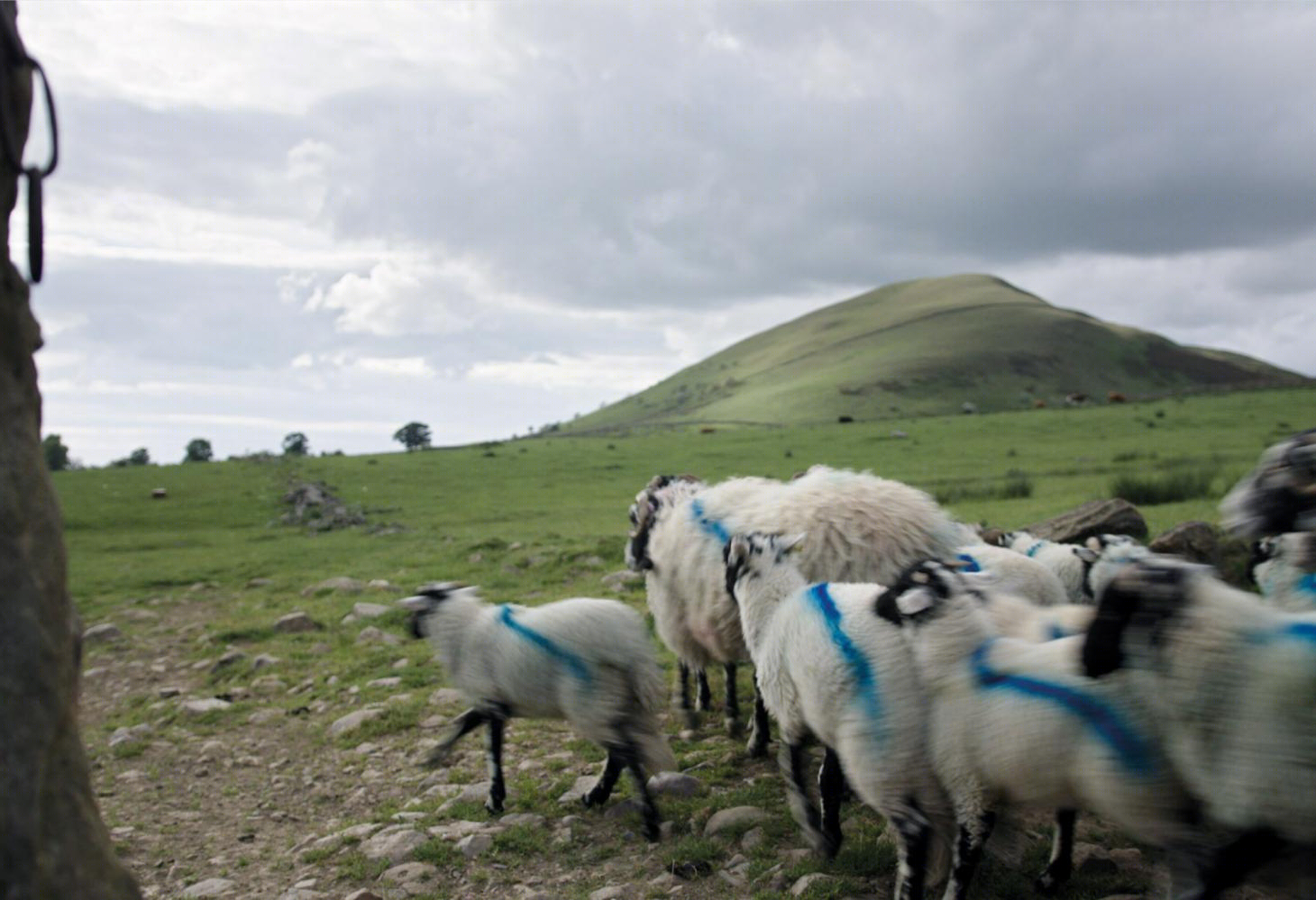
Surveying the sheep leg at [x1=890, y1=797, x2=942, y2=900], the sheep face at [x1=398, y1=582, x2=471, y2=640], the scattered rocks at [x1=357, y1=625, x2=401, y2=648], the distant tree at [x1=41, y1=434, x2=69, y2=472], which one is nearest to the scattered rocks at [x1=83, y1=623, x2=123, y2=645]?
the scattered rocks at [x1=357, y1=625, x2=401, y2=648]

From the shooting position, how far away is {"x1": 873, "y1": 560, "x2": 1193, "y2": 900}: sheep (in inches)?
149

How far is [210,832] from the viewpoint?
682 centimetres

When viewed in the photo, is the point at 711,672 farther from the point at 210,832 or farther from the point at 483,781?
the point at 210,832

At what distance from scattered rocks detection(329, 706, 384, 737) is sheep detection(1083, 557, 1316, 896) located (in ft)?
23.0

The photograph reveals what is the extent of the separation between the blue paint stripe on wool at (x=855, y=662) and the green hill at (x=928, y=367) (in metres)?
69.0

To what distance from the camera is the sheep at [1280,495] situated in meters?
4.61

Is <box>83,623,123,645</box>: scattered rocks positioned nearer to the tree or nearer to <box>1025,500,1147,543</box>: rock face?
<box>1025,500,1147,543</box>: rock face

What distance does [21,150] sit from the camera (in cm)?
351

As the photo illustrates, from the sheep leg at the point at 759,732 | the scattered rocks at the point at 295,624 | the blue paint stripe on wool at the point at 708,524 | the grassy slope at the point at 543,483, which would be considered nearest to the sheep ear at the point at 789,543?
the blue paint stripe on wool at the point at 708,524

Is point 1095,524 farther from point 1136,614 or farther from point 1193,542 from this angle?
point 1136,614

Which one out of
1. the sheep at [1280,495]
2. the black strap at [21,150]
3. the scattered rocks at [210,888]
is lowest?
the scattered rocks at [210,888]

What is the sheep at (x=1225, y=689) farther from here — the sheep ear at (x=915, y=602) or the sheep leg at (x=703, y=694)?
the sheep leg at (x=703, y=694)

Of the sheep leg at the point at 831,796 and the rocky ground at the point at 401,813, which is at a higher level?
the sheep leg at the point at 831,796

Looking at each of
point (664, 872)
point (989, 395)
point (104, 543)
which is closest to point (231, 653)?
point (664, 872)
